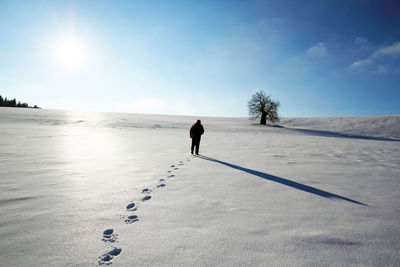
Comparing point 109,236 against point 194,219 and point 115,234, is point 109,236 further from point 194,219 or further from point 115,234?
point 194,219

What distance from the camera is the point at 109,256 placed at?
6.11 feet

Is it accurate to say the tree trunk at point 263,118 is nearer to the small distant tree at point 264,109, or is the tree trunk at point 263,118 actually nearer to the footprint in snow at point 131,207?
the small distant tree at point 264,109

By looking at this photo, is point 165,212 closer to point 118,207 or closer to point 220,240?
point 118,207

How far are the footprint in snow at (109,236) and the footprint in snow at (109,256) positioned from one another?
0.63 feet

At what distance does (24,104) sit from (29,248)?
12770 cm

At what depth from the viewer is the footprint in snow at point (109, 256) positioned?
5.88ft

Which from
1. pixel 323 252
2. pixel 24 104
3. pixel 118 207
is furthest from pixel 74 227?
pixel 24 104

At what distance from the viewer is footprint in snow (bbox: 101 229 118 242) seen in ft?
7.02

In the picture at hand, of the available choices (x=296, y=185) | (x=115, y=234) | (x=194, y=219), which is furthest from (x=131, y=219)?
(x=296, y=185)

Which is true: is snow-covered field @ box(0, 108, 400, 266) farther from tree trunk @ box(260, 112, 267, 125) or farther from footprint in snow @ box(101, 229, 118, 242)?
tree trunk @ box(260, 112, 267, 125)

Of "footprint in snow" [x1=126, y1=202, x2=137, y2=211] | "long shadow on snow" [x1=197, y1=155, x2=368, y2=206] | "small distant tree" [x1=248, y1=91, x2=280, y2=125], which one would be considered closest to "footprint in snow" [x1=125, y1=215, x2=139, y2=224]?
"footprint in snow" [x1=126, y1=202, x2=137, y2=211]

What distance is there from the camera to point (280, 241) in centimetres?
214

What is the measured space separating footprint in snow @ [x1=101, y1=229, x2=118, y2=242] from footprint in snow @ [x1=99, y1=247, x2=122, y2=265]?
193 millimetres

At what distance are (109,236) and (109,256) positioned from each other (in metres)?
0.38
